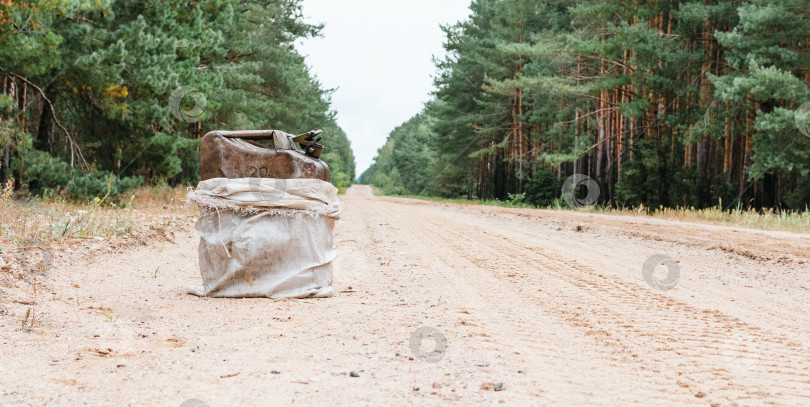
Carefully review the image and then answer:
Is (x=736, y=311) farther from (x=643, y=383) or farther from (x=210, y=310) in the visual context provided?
(x=210, y=310)

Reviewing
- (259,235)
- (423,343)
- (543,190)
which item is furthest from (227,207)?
(543,190)

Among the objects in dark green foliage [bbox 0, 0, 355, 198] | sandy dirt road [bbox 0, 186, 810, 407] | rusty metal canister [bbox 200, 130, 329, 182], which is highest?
dark green foliage [bbox 0, 0, 355, 198]

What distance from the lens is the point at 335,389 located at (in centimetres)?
278

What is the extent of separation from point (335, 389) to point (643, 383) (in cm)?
153

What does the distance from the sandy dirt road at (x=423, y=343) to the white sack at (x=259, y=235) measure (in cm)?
20

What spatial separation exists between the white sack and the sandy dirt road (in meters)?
0.20

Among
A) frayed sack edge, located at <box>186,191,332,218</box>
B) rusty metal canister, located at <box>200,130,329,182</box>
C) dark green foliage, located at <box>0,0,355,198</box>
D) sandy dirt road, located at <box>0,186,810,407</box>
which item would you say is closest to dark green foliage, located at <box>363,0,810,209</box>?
sandy dirt road, located at <box>0,186,810,407</box>

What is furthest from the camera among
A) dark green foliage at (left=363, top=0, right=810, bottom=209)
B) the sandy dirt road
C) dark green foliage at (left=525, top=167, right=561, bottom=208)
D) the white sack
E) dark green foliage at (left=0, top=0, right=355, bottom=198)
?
dark green foliage at (left=525, top=167, right=561, bottom=208)

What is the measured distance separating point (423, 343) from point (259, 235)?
6.27ft

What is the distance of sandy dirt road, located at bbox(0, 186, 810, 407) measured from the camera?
2.76 meters

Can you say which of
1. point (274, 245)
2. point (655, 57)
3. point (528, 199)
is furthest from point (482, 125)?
point (274, 245)

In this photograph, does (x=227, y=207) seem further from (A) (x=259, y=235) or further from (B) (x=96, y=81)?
(B) (x=96, y=81)

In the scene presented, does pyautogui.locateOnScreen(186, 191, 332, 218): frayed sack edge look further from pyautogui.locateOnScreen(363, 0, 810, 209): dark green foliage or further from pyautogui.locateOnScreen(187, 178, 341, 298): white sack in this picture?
pyautogui.locateOnScreen(363, 0, 810, 209): dark green foliage

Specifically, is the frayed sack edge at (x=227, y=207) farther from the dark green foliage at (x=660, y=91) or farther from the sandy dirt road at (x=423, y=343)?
the dark green foliage at (x=660, y=91)
